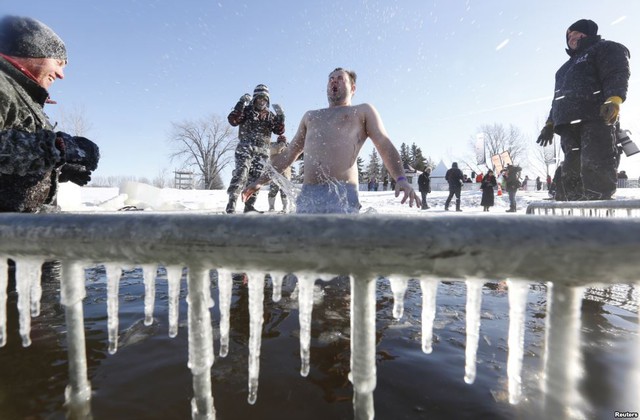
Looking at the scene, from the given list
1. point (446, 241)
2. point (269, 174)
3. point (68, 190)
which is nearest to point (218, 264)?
point (446, 241)

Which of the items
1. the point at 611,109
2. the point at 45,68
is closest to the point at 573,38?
the point at 611,109

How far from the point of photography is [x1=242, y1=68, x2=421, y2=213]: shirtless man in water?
3254mm

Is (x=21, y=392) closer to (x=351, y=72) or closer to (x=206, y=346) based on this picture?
(x=206, y=346)

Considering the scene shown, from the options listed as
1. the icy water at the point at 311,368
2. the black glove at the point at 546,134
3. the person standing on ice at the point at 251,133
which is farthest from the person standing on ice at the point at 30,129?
the black glove at the point at 546,134

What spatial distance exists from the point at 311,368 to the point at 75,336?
87 centimetres

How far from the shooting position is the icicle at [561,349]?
1.95 feet

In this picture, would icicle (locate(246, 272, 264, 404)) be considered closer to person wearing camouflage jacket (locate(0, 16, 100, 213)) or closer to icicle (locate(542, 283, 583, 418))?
icicle (locate(542, 283, 583, 418))

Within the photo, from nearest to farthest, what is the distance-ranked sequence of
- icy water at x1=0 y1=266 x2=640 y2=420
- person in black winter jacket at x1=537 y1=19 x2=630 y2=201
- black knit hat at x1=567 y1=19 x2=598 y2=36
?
icy water at x1=0 y1=266 x2=640 y2=420 < person in black winter jacket at x1=537 y1=19 x2=630 y2=201 < black knit hat at x1=567 y1=19 x2=598 y2=36

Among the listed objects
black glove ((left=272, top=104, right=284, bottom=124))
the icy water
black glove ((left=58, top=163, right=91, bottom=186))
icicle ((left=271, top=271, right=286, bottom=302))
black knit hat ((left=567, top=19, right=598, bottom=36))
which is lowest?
the icy water

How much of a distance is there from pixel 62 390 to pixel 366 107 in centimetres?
309

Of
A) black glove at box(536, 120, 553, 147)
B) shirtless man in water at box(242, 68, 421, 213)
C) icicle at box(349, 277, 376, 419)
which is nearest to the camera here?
icicle at box(349, 277, 376, 419)

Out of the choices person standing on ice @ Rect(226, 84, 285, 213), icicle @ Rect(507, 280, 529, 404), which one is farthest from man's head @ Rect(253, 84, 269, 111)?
icicle @ Rect(507, 280, 529, 404)

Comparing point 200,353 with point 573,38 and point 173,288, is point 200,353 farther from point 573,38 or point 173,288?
point 573,38

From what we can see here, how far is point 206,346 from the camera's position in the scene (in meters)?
0.79
